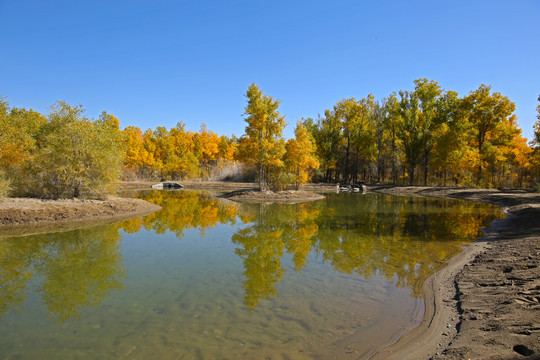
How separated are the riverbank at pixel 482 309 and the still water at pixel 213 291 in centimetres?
43

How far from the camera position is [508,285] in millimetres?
6910

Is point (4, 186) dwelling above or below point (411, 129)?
below

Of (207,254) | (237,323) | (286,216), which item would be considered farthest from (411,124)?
(237,323)

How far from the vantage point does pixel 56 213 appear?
17.8 metres

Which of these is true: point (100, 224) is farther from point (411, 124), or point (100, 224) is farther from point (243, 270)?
point (411, 124)

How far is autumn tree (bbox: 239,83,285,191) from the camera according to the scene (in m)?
34.0

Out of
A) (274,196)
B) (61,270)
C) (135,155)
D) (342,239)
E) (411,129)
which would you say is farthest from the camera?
(135,155)

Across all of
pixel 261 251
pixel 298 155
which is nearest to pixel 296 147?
pixel 298 155

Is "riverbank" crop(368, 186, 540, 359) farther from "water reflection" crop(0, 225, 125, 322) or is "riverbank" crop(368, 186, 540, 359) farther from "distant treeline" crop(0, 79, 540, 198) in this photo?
"distant treeline" crop(0, 79, 540, 198)

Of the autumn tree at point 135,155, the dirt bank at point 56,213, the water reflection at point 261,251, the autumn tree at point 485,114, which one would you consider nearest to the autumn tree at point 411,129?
the autumn tree at point 485,114

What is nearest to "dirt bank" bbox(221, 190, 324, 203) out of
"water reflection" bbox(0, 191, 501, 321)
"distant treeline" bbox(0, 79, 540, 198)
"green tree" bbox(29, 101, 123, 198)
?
"distant treeline" bbox(0, 79, 540, 198)

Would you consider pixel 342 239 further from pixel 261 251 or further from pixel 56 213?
pixel 56 213

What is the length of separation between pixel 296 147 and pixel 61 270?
31382mm

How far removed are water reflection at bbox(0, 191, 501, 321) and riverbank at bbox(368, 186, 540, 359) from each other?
80 cm
